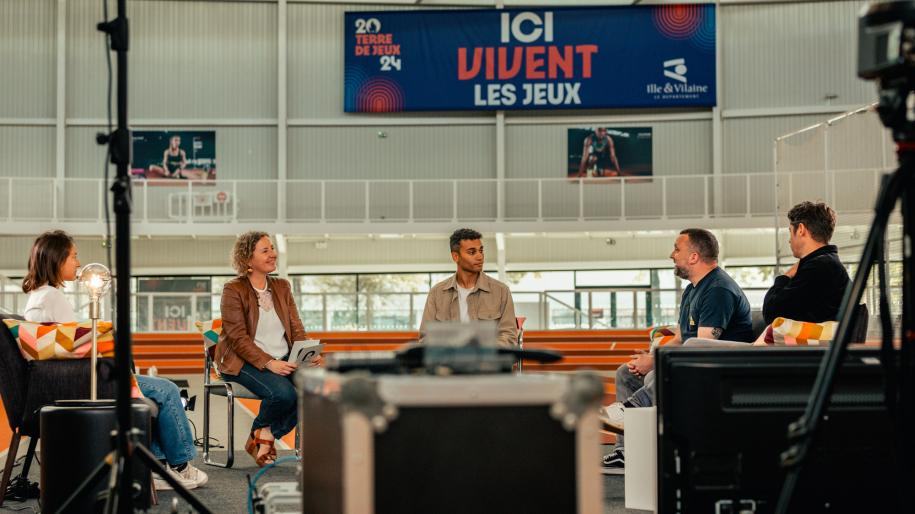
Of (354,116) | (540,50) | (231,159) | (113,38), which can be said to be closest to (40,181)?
(231,159)

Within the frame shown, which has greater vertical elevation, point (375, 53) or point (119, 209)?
point (375, 53)

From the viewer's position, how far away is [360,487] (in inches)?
67.6

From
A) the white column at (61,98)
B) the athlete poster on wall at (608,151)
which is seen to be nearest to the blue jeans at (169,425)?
the athlete poster on wall at (608,151)

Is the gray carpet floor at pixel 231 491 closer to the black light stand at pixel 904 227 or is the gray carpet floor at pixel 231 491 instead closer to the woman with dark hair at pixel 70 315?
the woman with dark hair at pixel 70 315

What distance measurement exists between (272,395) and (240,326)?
41cm

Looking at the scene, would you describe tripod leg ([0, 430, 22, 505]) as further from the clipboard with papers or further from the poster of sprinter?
the poster of sprinter

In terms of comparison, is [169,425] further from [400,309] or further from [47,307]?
[400,309]

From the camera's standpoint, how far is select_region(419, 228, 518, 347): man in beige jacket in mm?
5148

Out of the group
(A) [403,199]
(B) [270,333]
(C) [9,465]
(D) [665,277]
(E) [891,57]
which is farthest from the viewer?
(D) [665,277]

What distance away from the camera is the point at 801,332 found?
3.56 meters

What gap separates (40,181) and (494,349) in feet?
60.8

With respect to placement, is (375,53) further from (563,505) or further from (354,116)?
(563,505)

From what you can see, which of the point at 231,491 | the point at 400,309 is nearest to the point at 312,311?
the point at 400,309

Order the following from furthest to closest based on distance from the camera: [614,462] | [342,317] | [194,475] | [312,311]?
1. [312,311]
2. [342,317]
3. [614,462]
4. [194,475]
